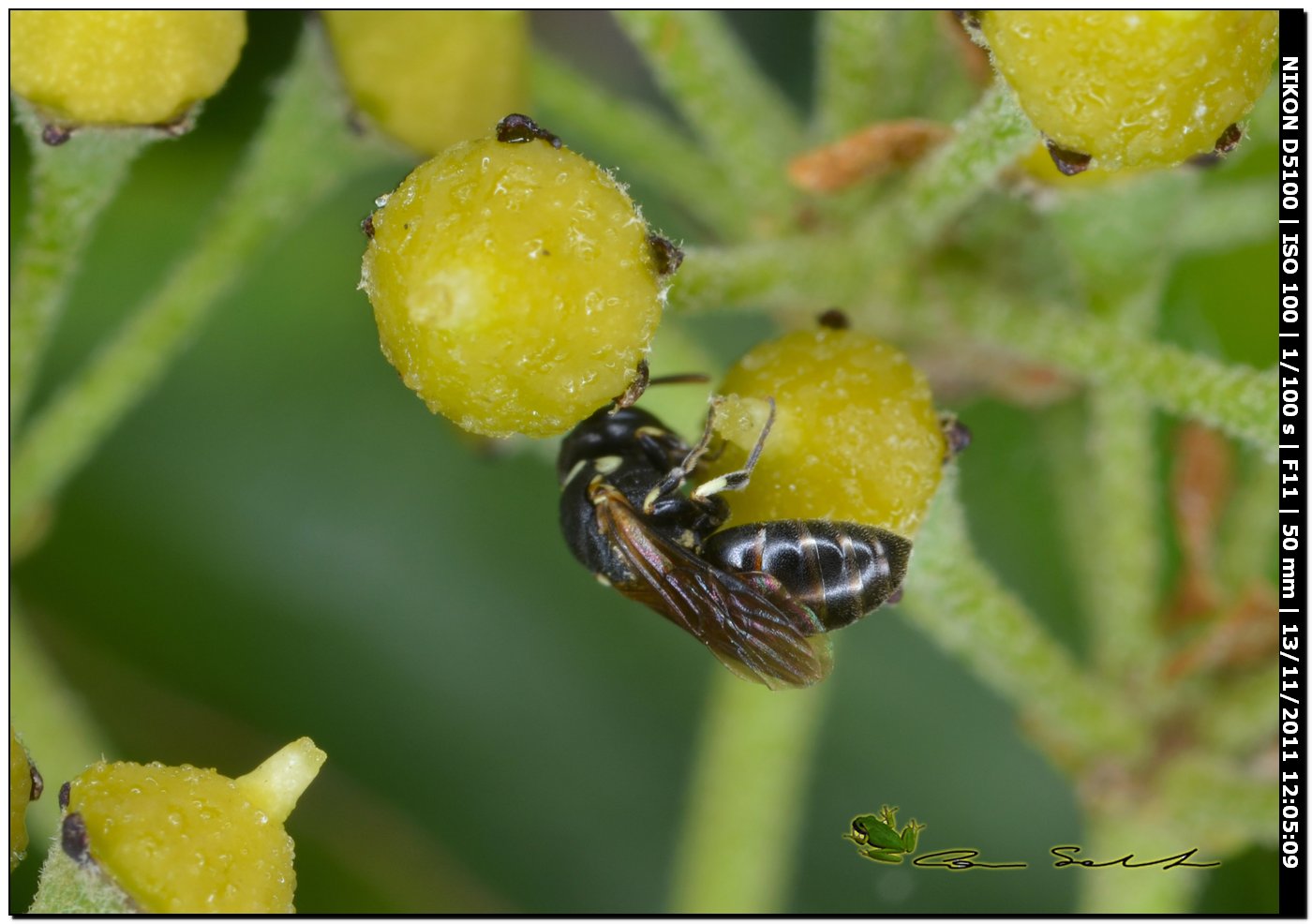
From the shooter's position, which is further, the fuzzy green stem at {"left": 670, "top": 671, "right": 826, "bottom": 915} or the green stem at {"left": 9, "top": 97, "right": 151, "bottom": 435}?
the fuzzy green stem at {"left": 670, "top": 671, "right": 826, "bottom": 915}

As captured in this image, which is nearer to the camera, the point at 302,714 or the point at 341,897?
→ the point at 341,897

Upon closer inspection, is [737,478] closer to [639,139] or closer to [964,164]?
[964,164]

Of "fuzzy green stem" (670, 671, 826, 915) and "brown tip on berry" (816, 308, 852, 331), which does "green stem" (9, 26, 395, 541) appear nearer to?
"brown tip on berry" (816, 308, 852, 331)

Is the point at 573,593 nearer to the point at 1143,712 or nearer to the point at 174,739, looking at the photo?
the point at 174,739

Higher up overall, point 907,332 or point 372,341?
point 907,332

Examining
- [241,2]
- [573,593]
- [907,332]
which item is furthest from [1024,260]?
[573,593]

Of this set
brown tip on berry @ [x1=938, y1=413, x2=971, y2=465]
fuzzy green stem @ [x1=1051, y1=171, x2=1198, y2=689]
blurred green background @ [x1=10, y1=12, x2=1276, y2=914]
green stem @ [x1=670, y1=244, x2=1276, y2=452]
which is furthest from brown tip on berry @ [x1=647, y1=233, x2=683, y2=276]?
blurred green background @ [x1=10, y1=12, x2=1276, y2=914]

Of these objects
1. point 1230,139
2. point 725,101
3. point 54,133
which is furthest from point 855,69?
point 54,133
